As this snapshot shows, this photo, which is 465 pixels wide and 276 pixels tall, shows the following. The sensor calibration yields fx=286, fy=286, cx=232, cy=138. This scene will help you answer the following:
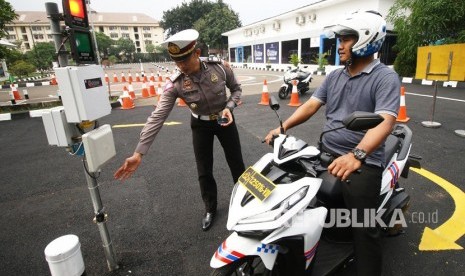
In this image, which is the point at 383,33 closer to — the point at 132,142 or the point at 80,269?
the point at 80,269

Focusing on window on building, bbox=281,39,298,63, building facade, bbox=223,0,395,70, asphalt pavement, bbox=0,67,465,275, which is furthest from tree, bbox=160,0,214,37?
asphalt pavement, bbox=0,67,465,275

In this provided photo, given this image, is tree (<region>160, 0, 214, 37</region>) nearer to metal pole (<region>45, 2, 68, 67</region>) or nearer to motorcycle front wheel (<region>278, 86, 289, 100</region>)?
motorcycle front wheel (<region>278, 86, 289, 100</region>)

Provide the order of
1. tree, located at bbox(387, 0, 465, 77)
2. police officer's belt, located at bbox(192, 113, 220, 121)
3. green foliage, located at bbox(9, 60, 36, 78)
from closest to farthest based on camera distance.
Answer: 1. police officer's belt, located at bbox(192, 113, 220, 121)
2. tree, located at bbox(387, 0, 465, 77)
3. green foliage, located at bbox(9, 60, 36, 78)

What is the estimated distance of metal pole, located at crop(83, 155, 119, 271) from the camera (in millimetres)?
2203

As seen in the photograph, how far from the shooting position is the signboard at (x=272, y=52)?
93.4ft

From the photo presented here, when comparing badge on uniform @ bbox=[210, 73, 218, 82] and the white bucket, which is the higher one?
badge on uniform @ bbox=[210, 73, 218, 82]

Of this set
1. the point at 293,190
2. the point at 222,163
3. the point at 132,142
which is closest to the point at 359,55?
the point at 293,190

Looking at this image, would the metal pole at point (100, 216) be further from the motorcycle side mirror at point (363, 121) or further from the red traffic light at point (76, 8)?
the motorcycle side mirror at point (363, 121)

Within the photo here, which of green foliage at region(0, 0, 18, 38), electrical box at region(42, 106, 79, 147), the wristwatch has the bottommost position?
the wristwatch

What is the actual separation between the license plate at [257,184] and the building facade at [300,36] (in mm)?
12668

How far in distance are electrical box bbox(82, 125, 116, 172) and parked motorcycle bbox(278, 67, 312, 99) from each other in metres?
8.27

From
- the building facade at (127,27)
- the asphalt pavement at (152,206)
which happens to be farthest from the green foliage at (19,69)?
the building facade at (127,27)

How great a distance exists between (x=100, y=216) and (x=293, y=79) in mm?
8721

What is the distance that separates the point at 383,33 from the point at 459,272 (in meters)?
1.92
